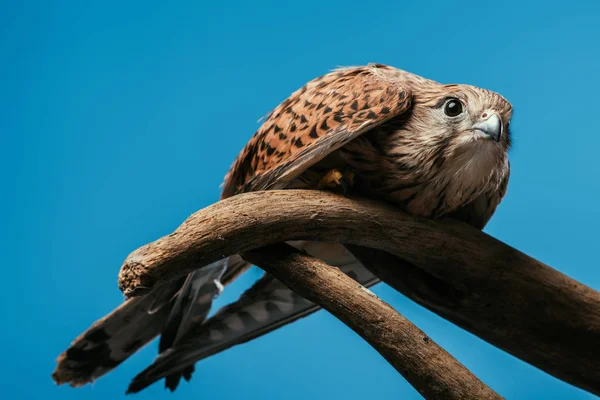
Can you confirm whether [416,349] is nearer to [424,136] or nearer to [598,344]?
[424,136]

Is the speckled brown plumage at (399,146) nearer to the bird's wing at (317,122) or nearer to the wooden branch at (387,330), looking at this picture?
the bird's wing at (317,122)

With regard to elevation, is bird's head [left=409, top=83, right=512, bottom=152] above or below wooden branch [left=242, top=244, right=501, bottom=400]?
above

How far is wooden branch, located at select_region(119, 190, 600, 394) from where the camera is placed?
7.30 feet

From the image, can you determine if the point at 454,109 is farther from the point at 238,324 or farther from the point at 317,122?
the point at 238,324

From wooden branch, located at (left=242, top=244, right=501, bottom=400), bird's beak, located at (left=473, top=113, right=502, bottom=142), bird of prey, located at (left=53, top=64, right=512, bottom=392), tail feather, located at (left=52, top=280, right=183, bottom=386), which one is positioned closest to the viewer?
wooden branch, located at (left=242, top=244, right=501, bottom=400)

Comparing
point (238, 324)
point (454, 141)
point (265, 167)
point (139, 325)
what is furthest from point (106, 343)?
point (454, 141)

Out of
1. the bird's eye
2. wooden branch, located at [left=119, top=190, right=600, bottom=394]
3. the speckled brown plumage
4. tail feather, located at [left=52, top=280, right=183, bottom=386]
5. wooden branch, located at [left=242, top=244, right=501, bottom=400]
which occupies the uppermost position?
the bird's eye

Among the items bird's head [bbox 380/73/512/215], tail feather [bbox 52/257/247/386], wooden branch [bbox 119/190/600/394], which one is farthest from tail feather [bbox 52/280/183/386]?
bird's head [bbox 380/73/512/215]

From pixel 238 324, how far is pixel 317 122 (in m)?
0.89

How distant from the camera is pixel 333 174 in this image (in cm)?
235

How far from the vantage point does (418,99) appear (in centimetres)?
237

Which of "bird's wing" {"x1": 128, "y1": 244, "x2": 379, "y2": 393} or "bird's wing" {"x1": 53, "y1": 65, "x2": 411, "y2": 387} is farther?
"bird's wing" {"x1": 128, "y1": 244, "x2": 379, "y2": 393}

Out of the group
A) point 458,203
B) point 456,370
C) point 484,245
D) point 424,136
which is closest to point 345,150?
point 424,136

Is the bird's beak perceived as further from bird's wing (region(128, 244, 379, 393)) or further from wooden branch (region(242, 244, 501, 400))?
bird's wing (region(128, 244, 379, 393))
